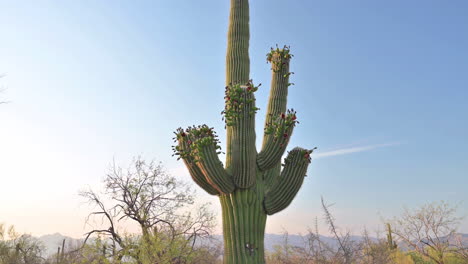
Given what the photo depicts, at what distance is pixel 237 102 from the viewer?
22.6 ft

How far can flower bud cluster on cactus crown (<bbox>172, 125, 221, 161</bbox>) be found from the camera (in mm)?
6562

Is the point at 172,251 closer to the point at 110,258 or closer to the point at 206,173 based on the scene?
the point at 110,258

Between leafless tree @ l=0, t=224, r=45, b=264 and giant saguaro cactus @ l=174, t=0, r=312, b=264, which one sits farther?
leafless tree @ l=0, t=224, r=45, b=264

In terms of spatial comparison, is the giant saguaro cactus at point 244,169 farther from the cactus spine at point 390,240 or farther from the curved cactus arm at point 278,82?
the cactus spine at point 390,240

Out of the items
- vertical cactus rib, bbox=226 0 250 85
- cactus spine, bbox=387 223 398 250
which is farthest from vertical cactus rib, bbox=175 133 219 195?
cactus spine, bbox=387 223 398 250

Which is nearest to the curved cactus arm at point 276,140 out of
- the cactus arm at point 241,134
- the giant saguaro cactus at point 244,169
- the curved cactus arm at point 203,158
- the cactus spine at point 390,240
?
the giant saguaro cactus at point 244,169


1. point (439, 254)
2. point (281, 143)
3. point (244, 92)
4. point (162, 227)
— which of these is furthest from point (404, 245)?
point (244, 92)

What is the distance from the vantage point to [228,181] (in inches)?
270

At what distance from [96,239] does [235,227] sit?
416cm

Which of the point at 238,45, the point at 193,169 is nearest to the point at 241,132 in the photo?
the point at 193,169

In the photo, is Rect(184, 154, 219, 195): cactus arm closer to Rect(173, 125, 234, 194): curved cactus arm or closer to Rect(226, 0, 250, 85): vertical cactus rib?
Rect(173, 125, 234, 194): curved cactus arm

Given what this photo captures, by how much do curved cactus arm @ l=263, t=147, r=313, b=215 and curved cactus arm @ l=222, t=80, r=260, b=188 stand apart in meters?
0.61

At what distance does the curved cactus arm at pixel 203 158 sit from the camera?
6566mm

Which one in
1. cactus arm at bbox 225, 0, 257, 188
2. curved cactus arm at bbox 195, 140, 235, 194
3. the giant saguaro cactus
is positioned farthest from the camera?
cactus arm at bbox 225, 0, 257, 188
